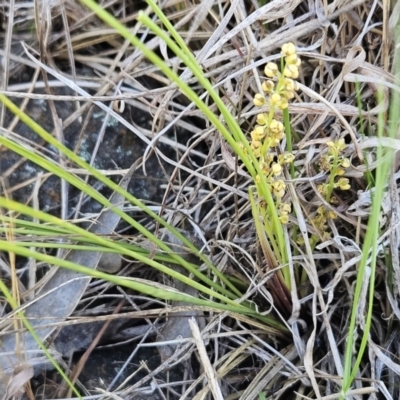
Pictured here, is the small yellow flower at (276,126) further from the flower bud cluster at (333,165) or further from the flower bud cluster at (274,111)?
the flower bud cluster at (333,165)

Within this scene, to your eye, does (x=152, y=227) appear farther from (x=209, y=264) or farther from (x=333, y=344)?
(x=333, y=344)

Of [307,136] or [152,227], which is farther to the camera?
[152,227]

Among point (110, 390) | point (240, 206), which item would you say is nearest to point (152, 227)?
point (240, 206)

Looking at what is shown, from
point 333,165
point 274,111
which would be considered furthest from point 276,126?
point 333,165

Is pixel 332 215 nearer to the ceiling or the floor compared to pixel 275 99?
nearer to the floor

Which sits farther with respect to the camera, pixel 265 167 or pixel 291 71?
pixel 265 167

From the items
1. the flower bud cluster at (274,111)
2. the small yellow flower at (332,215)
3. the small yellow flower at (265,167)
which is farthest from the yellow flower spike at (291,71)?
the small yellow flower at (332,215)

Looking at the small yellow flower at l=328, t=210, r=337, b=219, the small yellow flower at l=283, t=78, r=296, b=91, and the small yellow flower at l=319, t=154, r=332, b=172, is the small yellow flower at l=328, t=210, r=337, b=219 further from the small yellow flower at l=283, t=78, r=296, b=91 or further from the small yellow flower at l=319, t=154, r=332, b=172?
the small yellow flower at l=283, t=78, r=296, b=91

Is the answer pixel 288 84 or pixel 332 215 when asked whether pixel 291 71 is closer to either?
pixel 288 84
